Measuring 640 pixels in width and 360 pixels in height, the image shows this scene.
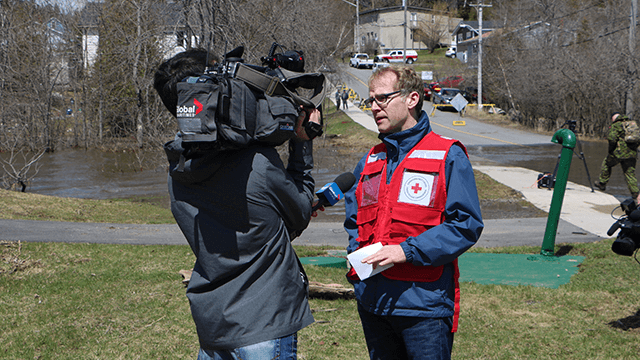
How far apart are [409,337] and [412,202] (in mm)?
590

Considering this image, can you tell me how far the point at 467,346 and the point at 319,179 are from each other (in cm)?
1346

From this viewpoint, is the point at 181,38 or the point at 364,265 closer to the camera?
the point at 364,265

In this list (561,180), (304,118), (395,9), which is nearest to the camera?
(304,118)

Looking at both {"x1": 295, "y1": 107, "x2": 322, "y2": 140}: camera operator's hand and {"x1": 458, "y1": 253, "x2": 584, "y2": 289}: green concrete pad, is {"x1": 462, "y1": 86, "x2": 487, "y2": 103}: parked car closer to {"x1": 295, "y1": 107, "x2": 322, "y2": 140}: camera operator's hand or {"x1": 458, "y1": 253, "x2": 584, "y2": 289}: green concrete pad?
{"x1": 458, "y1": 253, "x2": 584, "y2": 289}: green concrete pad

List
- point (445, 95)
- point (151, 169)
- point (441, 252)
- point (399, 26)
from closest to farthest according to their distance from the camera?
1. point (441, 252)
2. point (151, 169)
3. point (445, 95)
4. point (399, 26)

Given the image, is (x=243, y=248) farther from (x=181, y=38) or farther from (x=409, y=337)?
(x=181, y=38)

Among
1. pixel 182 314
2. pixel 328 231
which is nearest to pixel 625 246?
pixel 182 314

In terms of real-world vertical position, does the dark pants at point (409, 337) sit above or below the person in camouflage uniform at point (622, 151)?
below

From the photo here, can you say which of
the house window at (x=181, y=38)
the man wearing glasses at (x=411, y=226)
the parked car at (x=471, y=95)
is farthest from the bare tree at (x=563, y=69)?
the man wearing glasses at (x=411, y=226)

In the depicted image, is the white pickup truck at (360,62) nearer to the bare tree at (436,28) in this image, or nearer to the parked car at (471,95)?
the parked car at (471,95)

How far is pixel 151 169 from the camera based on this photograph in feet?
74.3

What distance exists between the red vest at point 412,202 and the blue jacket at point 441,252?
1.5 inches

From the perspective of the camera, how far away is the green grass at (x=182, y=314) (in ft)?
14.8

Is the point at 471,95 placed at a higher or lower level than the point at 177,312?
higher
